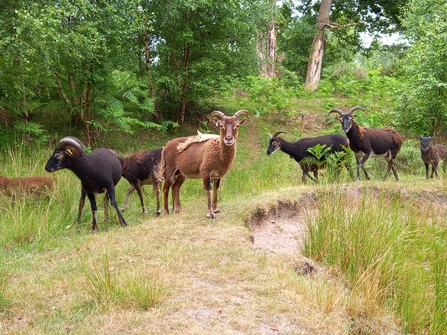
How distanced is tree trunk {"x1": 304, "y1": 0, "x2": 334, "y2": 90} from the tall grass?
59.2 ft

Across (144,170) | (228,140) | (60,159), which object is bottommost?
(144,170)

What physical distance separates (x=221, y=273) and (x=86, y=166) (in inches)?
167

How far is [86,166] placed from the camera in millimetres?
8555

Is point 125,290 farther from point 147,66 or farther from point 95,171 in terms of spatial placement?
point 147,66

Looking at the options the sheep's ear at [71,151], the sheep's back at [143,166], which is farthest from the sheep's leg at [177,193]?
the sheep's ear at [71,151]

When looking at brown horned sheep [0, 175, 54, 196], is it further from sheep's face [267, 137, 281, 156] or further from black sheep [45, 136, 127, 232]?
sheep's face [267, 137, 281, 156]

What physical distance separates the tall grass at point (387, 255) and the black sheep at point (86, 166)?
170 inches

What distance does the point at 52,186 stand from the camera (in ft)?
31.8

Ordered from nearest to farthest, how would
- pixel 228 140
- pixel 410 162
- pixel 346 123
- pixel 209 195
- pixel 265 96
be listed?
pixel 228 140
pixel 209 195
pixel 346 123
pixel 410 162
pixel 265 96

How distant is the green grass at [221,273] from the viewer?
456 centimetres

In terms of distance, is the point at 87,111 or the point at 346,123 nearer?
the point at 346,123

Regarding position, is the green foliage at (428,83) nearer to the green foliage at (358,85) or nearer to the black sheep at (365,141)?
the black sheep at (365,141)

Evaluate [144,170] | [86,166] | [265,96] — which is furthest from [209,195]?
[265,96]

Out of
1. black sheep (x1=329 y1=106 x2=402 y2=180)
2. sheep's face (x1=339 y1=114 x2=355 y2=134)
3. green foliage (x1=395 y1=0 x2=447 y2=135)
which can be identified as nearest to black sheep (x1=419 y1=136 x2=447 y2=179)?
black sheep (x1=329 y1=106 x2=402 y2=180)
